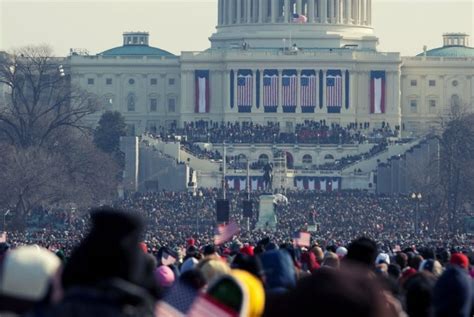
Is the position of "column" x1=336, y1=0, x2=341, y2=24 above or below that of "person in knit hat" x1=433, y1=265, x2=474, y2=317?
above

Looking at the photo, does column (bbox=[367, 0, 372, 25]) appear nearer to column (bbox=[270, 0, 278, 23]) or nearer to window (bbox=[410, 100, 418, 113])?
column (bbox=[270, 0, 278, 23])

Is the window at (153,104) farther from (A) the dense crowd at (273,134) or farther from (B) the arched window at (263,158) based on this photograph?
(B) the arched window at (263,158)

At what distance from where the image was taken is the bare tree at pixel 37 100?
430ft

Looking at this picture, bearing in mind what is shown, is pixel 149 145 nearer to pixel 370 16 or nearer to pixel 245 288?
pixel 370 16

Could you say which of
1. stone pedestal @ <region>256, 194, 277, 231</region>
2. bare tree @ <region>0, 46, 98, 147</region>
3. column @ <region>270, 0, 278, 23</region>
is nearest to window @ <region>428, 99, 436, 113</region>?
column @ <region>270, 0, 278, 23</region>

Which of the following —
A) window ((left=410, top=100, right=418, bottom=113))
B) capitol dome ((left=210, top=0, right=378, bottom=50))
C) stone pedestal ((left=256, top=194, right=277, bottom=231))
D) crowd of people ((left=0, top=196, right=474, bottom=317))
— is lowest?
stone pedestal ((left=256, top=194, right=277, bottom=231))

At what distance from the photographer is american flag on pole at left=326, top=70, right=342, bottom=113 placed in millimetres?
174125

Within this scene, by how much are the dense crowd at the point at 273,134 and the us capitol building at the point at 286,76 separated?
21.1ft

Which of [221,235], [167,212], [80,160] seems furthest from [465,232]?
[221,235]

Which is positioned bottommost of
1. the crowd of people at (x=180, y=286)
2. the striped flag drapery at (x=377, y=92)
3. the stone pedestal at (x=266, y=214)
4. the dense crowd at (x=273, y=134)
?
the stone pedestal at (x=266, y=214)

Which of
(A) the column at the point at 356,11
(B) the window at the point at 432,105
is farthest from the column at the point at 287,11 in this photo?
(B) the window at the point at 432,105

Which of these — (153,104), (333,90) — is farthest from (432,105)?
(153,104)

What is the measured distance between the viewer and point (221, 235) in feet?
189

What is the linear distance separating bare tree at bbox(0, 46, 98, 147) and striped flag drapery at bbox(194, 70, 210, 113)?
1023cm
